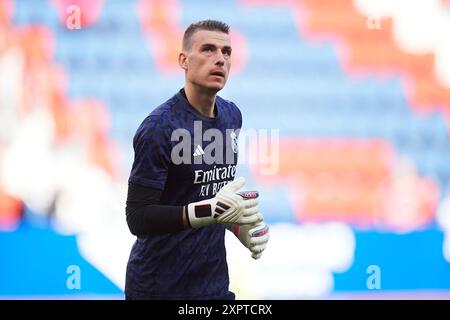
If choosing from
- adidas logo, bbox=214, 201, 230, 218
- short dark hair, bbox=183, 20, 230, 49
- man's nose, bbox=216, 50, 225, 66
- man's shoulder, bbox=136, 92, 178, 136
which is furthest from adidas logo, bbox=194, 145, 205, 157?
short dark hair, bbox=183, 20, 230, 49

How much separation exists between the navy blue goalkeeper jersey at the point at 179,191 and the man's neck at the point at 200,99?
0.11 ft

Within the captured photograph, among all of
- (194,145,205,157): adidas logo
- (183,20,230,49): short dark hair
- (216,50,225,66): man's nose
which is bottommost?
(194,145,205,157): adidas logo

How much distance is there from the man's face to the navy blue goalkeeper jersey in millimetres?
122

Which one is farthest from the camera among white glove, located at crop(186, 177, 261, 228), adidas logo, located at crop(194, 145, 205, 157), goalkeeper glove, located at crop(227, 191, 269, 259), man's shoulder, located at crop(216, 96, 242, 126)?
man's shoulder, located at crop(216, 96, 242, 126)

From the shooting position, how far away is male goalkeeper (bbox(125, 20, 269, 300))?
8.10ft

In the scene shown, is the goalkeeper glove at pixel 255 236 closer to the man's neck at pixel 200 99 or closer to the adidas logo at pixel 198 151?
the adidas logo at pixel 198 151

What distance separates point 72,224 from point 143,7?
142cm

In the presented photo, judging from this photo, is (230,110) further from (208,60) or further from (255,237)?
(255,237)

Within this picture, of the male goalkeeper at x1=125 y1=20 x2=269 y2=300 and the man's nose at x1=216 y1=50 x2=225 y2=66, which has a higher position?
the man's nose at x1=216 y1=50 x2=225 y2=66

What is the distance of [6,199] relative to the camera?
157 inches

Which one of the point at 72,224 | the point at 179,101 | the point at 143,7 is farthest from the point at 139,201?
the point at 143,7

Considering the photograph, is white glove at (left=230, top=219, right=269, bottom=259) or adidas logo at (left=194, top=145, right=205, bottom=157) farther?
white glove at (left=230, top=219, right=269, bottom=259)

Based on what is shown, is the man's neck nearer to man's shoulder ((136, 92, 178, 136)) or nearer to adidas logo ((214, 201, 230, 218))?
man's shoulder ((136, 92, 178, 136))

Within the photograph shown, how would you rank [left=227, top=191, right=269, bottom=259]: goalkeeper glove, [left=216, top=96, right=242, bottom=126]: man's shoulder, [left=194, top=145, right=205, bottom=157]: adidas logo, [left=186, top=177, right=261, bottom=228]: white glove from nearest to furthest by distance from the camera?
[left=186, top=177, right=261, bottom=228]: white glove, [left=194, top=145, right=205, bottom=157]: adidas logo, [left=227, top=191, right=269, bottom=259]: goalkeeper glove, [left=216, top=96, right=242, bottom=126]: man's shoulder
